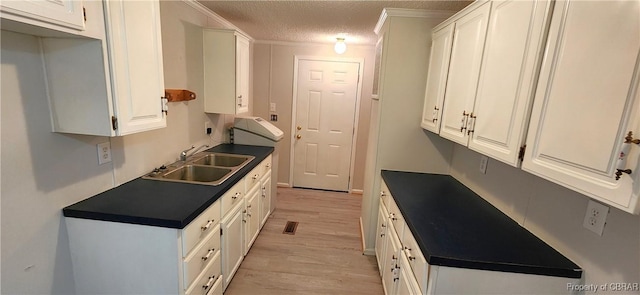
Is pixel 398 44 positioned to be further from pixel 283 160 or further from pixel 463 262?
pixel 283 160

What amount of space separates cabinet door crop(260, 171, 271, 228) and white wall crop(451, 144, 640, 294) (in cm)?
203

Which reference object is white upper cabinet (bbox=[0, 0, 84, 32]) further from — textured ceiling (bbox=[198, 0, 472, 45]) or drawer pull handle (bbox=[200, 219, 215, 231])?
textured ceiling (bbox=[198, 0, 472, 45])

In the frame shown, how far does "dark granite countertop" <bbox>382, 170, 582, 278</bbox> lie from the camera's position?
1.19 m

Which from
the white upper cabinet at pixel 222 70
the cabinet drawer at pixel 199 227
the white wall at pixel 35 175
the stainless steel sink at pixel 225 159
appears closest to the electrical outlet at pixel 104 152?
the white wall at pixel 35 175

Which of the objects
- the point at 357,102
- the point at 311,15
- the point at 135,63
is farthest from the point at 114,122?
the point at 357,102

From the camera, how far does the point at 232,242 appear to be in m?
2.17

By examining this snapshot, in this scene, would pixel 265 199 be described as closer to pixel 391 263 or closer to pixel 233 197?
pixel 233 197

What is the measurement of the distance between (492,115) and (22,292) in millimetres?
2346

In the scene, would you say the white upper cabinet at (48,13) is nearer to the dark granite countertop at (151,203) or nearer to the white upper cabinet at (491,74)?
the dark granite countertop at (151,203)

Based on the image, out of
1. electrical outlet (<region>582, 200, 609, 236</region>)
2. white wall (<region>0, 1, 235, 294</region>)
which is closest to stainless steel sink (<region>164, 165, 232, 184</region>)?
white wall (<region>0, 1, 235, 294</region>)

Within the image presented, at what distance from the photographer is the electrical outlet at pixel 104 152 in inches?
62.9

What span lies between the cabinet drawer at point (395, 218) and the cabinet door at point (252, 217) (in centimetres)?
122

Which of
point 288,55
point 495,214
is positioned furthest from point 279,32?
point 495,214

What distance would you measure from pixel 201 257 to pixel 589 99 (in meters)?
1.92
